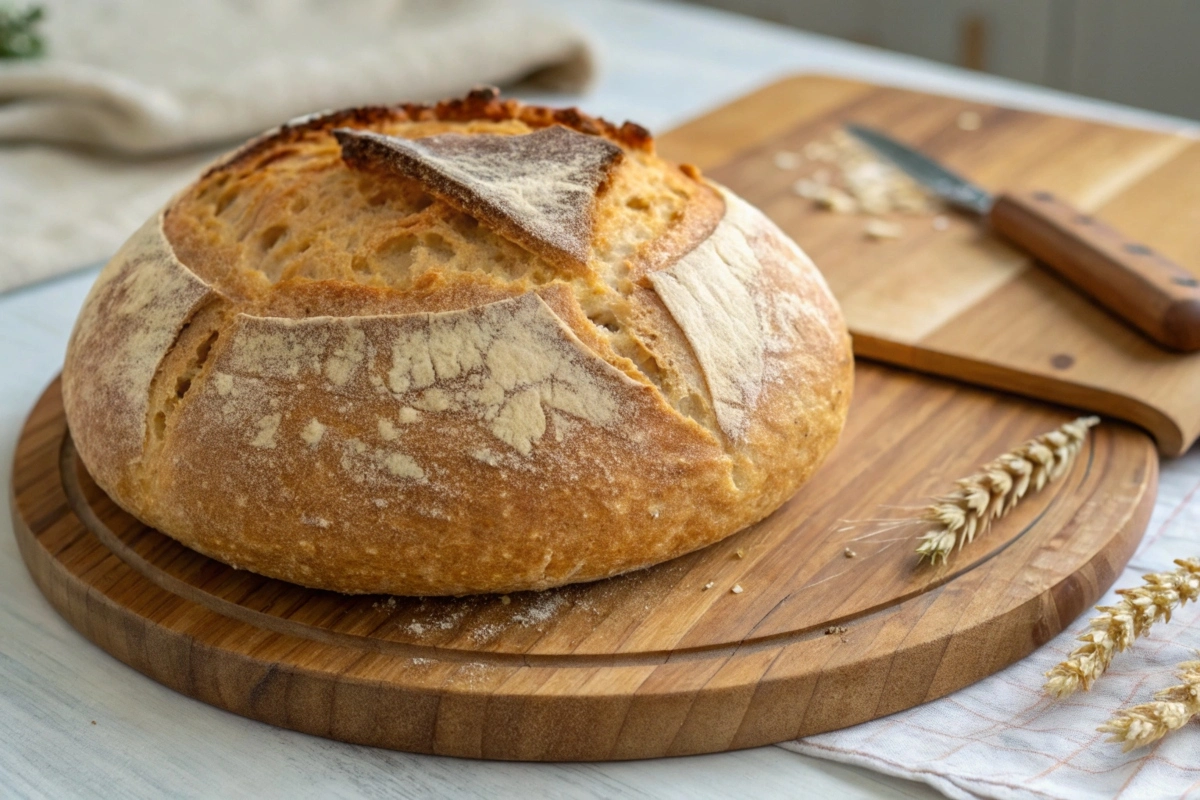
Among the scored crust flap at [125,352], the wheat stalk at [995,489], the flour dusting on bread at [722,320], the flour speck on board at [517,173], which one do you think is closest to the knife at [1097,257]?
the wheat stalk at [995,489]

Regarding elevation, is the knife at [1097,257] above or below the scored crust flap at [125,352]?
below

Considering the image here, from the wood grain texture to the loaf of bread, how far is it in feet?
1.30

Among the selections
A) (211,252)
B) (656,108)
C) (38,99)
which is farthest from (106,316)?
(656,108)

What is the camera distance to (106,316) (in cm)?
150

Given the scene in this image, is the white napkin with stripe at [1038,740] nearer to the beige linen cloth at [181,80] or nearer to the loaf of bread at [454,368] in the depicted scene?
the loaf of bread at [454,368]

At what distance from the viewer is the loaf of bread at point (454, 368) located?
4.24 ft

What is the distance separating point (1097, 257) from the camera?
1.99m

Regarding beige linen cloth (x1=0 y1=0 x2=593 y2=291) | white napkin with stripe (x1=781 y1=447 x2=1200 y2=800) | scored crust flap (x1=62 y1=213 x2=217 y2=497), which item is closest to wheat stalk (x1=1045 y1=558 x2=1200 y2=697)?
white napkin with stripe (x1=781 y1=447 x2=1200 y2=800)

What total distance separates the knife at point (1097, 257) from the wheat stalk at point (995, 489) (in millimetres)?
304

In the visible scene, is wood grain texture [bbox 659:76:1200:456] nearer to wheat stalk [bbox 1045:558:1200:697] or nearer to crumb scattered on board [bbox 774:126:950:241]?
crumb scattered on board [bbox 774:126:950:241]

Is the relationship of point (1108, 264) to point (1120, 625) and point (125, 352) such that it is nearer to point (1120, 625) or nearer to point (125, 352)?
point (1120, 625)

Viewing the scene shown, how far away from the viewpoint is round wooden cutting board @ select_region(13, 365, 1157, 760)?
1.24 meters

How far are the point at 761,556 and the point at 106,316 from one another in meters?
0.82

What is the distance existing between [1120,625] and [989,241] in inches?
42.0
